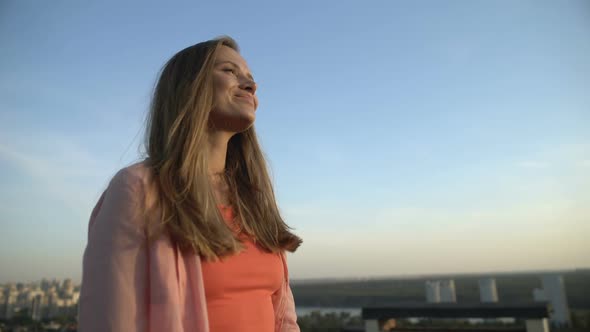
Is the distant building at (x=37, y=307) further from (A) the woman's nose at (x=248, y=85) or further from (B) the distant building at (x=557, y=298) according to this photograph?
(A) the woman's nose at (x=248, y=85)

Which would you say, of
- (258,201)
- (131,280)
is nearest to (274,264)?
(258,201)

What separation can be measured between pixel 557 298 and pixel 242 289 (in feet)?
33.0

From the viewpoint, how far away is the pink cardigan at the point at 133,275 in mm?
840

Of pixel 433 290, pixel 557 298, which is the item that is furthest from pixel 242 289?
pixel 433 290

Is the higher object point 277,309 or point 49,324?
point 277,309

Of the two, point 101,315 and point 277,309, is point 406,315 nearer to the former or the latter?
point 277,309

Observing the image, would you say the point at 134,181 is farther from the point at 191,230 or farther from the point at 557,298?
the point at 557,298

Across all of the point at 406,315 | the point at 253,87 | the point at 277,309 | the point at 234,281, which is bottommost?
the point at 406,315

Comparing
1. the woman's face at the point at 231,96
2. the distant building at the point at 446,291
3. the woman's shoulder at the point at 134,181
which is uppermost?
the woman's face at the point at 231,96

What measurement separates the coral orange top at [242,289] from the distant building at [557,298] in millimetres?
9187

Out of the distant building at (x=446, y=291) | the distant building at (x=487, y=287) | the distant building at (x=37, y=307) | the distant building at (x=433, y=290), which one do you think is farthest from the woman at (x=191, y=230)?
the distant building at (x=37, y=307)

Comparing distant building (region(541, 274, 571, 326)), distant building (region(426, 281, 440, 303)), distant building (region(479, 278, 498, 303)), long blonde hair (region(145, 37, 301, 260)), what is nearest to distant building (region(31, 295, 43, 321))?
distant building (region(426, 281, 440, 303))

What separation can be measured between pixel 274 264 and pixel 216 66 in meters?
0.72

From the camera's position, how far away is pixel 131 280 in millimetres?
873
